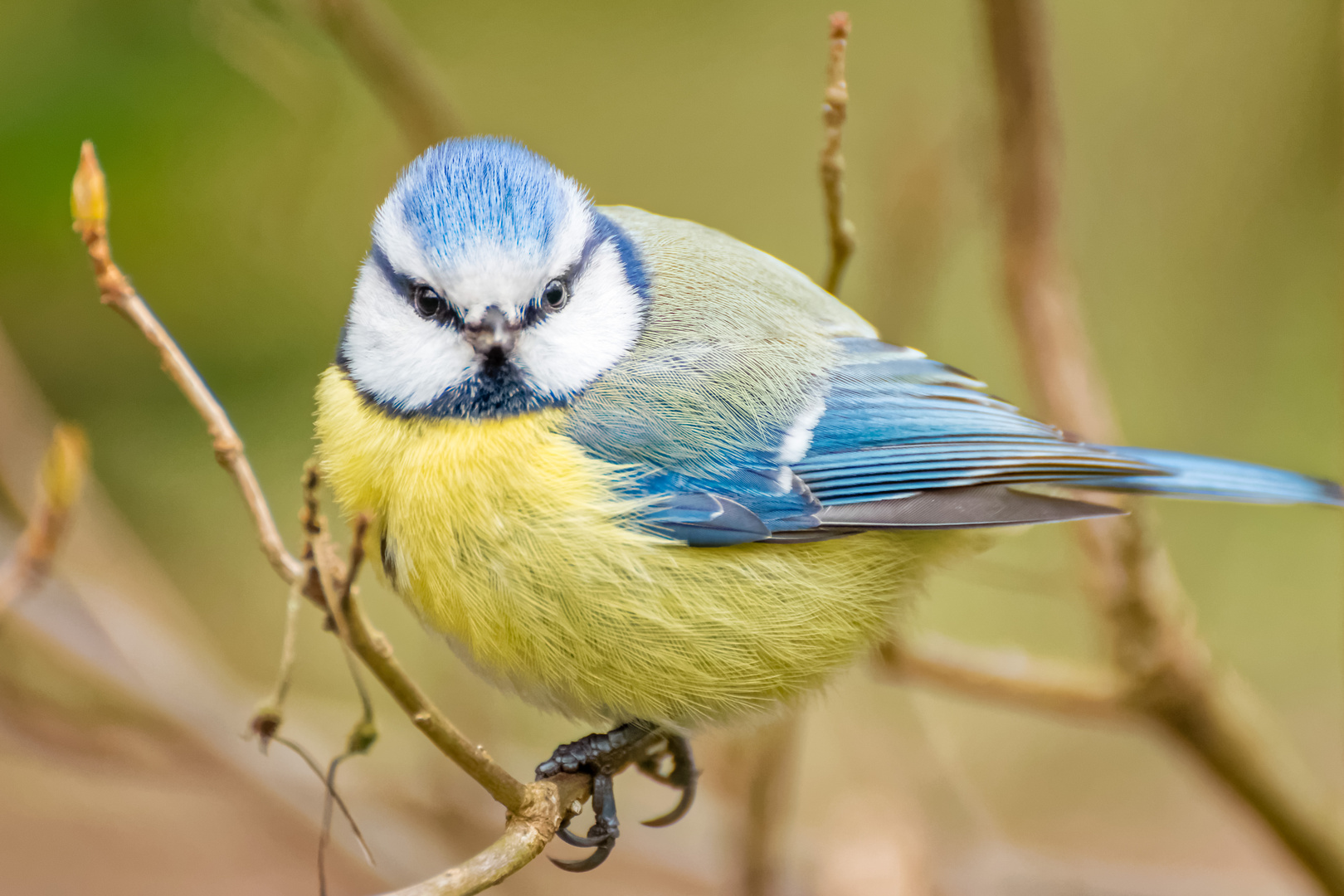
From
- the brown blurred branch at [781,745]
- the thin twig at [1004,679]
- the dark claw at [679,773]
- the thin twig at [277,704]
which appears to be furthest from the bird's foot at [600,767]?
the thin twig at [1004,679]

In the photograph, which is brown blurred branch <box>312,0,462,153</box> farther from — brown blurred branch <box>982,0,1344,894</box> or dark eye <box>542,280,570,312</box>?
brown blurred branch <box>982,0,1344,894</box>

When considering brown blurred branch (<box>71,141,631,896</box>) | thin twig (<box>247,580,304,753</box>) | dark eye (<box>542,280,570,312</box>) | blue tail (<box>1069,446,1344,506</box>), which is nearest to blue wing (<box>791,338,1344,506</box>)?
blue tail (<box>1069,446,1344,506</box>)

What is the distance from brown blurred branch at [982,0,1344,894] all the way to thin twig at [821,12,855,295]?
536mm

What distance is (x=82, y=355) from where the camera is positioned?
102 inches

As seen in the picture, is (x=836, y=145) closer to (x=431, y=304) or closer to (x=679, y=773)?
(x=431, y=304)

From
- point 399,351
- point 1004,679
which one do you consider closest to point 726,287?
point 399,351

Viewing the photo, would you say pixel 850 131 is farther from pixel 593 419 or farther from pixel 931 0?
pixel 593 419

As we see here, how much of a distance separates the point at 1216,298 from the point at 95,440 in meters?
3.43

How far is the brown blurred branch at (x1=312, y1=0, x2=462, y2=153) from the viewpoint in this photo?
2006 mm

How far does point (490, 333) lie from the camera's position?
1.55 metres

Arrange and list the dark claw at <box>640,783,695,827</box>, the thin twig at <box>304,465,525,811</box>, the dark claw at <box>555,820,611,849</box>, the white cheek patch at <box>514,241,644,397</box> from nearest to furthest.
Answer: the thin twig at <box>304,465,525,811</box> < the dark claw at <box>555,820,611,849</box> < the white cheek patch at <box>514,241,644,397</box> < the dark claw at <box>640,783,695,827</box>

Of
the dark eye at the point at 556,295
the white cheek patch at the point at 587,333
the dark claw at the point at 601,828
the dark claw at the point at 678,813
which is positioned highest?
the dark eye at the point at 556,295

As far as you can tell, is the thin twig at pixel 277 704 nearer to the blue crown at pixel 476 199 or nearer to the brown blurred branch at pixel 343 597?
the brown blurred branch at pixel 343 597

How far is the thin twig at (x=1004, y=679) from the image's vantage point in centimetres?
226
